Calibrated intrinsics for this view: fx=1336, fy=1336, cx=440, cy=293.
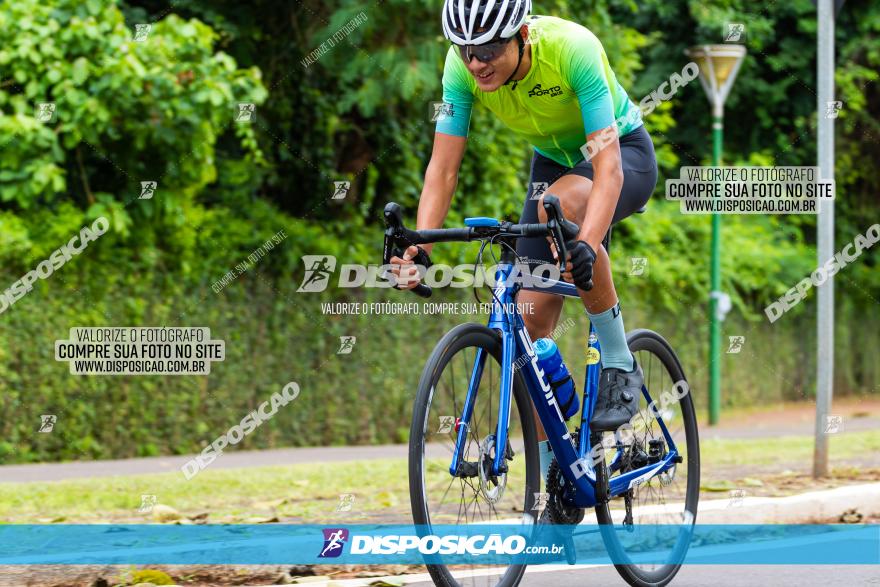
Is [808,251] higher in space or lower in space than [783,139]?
lower

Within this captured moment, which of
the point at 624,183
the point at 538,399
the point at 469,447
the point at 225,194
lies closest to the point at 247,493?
the point at 538,399

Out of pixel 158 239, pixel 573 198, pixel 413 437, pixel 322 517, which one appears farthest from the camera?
pixel 158 239

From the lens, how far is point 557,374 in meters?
4.88

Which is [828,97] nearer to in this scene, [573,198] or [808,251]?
[573,198]

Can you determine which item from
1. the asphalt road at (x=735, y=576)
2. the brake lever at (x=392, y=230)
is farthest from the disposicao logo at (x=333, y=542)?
the brake lever at (x=392, y=230)

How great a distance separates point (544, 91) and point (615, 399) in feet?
3.94

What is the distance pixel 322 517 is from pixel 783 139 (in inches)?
680

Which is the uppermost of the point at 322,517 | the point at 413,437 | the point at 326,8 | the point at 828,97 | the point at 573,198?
the point at 326,8

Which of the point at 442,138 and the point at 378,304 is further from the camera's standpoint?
the point at 378,304

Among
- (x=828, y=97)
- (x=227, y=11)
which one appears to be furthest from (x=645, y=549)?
(x=227, y=11)

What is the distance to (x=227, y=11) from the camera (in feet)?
41.6

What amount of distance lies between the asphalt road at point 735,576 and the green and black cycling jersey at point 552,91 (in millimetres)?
1752

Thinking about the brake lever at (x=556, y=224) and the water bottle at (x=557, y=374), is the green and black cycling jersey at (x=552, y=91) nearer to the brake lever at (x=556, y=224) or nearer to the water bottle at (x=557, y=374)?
the brake lever at (x=556, y=224)

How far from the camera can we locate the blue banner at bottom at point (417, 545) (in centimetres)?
452
